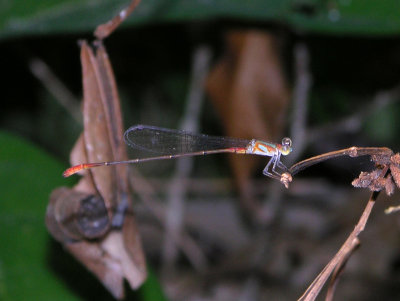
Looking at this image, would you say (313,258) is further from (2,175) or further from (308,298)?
(308,298)

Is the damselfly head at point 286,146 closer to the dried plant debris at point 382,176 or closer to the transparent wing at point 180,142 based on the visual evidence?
the transparent wing at point 180,142

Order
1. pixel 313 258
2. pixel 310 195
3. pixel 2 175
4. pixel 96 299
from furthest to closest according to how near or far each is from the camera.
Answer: pixel 310 195, pixel 313 258, pixel 2 175, pixel 96 299

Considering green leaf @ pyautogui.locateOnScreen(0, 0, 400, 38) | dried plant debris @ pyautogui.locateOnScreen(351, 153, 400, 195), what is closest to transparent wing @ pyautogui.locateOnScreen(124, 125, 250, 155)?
green leaf @ pyautogui.locateOnScreen(0, 0, 400, 38)

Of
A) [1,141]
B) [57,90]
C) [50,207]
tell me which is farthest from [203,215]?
[50,207]

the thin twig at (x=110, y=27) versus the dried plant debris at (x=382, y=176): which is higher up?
the thin twig at (x=110, y=27)

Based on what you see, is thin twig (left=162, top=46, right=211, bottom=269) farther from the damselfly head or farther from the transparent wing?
the damselfly head

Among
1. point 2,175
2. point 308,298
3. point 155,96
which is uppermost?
point 155,96

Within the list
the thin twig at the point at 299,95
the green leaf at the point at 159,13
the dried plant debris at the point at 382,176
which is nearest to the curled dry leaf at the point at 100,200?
the dried plant debris at the point at 382,176

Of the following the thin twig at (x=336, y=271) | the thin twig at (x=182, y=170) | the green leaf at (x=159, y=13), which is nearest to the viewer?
the thin twig at (x=336, y=271)
